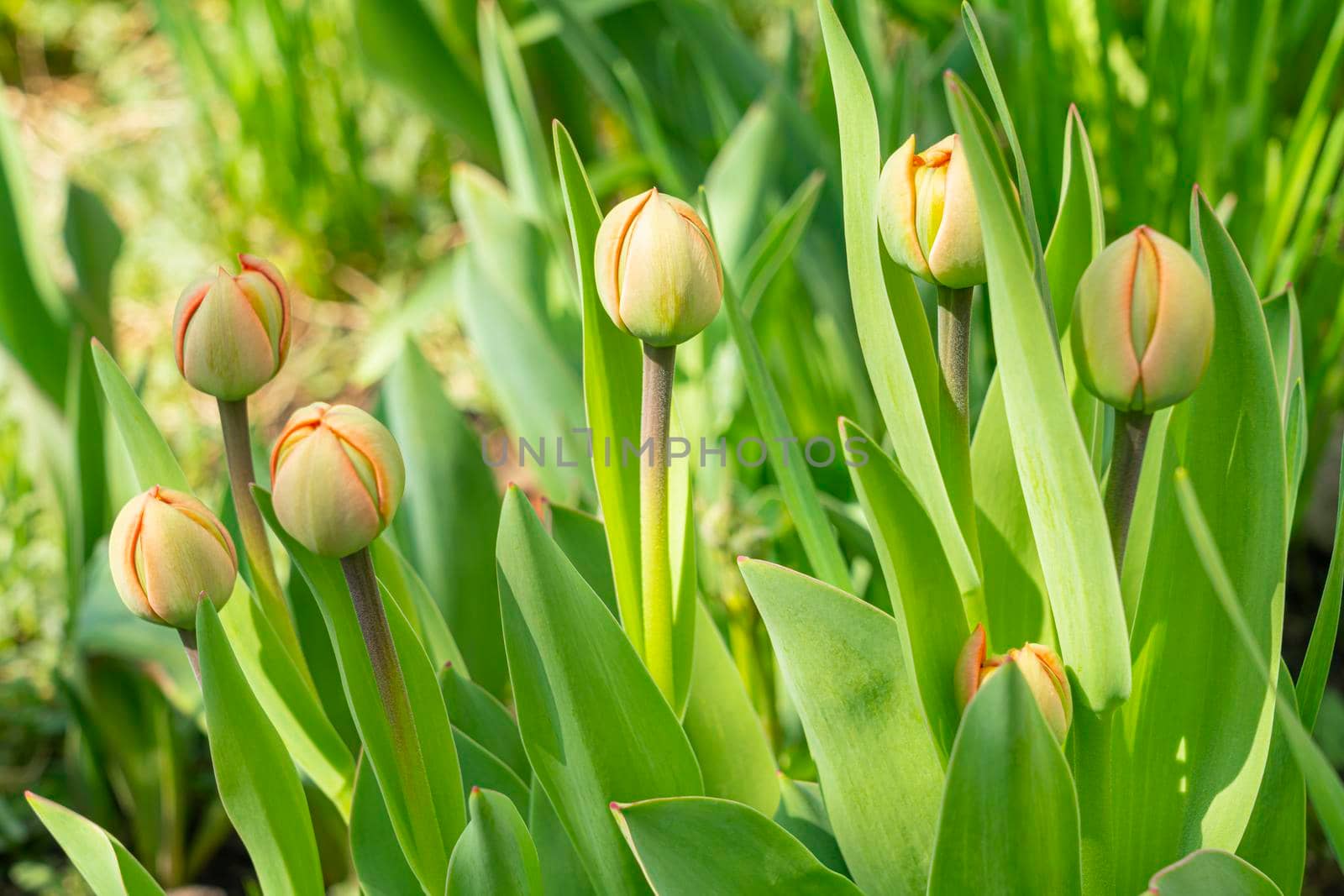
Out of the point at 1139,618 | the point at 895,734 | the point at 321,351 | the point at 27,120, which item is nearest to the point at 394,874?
the point at 895,734

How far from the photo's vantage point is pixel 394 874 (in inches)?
24.3

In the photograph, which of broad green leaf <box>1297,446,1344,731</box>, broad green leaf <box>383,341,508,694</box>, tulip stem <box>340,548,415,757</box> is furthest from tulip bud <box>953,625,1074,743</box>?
broad green leaf <box>383,341,508,694</box>

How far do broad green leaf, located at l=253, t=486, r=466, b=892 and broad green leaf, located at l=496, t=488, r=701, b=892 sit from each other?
0.16ft

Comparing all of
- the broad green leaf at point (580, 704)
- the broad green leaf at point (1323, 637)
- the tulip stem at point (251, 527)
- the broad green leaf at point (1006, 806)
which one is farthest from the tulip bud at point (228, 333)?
the broad green leaf at point (1323, 637)

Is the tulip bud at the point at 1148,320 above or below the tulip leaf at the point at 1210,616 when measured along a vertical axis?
above

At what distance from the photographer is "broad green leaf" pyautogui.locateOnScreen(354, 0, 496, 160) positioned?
70.6 inches

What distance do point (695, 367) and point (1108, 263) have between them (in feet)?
2.31

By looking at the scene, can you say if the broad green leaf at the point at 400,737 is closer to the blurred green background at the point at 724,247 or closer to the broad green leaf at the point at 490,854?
the broad green leaf at the point at 490,854

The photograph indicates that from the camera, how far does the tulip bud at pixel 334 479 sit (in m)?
0.45

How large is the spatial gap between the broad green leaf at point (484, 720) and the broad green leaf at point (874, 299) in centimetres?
28

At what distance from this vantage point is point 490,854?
19.2 inches

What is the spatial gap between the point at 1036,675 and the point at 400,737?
27 cm

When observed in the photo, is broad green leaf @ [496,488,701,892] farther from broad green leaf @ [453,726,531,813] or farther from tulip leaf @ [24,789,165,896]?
tulip leaf @ [24,789,165,896]

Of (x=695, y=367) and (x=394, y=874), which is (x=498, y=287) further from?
(x=394, y=874)
